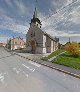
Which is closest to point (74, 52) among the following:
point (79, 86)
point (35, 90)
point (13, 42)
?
point (79, 86)

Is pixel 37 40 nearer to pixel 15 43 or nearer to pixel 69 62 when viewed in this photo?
pixel 69 62

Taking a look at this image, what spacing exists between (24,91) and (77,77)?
4903 mm

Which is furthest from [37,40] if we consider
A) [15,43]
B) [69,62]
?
[15,43]

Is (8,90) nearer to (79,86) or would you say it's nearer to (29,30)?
(79,86)

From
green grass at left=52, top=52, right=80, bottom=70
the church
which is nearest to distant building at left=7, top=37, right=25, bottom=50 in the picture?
the church

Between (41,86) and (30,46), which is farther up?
(30,46)

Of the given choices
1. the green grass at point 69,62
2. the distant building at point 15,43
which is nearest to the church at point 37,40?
the green grass at point 69,62

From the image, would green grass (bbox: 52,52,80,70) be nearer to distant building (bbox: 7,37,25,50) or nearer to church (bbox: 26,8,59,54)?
church (bbox: 26,8,59,54)

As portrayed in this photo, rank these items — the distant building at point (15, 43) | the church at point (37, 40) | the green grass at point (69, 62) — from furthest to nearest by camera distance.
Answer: the distant building at point (15, 43) < the church at point (37, 40) < the green grass at point (69, 62)

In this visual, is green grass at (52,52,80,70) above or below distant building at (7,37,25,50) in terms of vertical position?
below

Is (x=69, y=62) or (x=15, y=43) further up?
(x=15, y=43)

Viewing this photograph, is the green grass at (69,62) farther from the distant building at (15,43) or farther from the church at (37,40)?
the distant building at (15,43)

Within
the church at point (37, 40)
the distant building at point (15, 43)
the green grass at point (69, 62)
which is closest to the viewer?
the green grass at point (69, 62)

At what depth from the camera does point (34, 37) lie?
1464 inches
